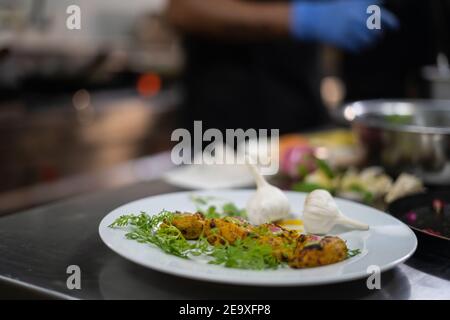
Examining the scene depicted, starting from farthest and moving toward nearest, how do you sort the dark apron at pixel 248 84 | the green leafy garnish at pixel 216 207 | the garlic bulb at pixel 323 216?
the dark apron at pixel 248 84 < the green leafy garnish at pixel 216 207 < the garlic bulb at pixel 323 216

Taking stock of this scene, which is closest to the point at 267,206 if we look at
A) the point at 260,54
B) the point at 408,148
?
the point at 408,148

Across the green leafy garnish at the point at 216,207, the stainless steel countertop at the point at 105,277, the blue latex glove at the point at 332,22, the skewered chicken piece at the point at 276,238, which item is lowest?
the stainless steel countertop at the point at 105,277

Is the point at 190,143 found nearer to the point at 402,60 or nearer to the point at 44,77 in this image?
the point at 44,77

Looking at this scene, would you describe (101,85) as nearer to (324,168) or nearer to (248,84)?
(248,84)

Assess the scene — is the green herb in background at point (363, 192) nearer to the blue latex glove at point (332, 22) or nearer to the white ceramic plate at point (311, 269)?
the white ceramic plate at point (311, 269)

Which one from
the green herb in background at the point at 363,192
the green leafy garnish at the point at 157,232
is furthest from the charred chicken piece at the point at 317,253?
the green herb in background at the point at 363,192

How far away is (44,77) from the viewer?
91.6 inches

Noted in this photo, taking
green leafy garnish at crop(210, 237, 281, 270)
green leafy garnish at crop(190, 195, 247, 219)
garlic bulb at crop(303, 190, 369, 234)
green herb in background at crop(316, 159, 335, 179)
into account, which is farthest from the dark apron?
green leafy garnish at crop(210, 237, 281, 270)

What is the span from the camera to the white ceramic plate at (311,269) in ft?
→ 1.88

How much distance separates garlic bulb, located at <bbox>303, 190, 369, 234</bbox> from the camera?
74 cm

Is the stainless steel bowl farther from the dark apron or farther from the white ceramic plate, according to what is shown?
the dark apron

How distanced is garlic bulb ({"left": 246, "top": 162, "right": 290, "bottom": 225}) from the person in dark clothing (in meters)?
1.02

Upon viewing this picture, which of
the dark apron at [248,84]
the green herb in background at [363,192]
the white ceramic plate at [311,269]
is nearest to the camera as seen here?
the white ceramic plate at [311,269]

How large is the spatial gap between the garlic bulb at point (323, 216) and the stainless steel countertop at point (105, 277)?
0.08m
